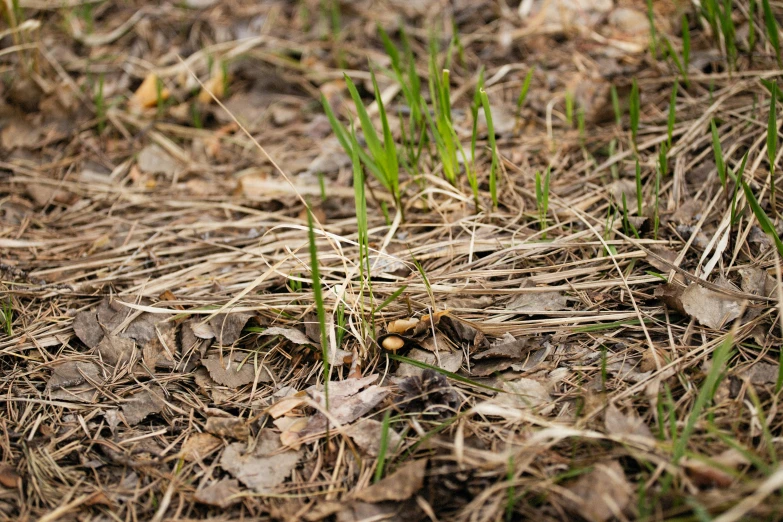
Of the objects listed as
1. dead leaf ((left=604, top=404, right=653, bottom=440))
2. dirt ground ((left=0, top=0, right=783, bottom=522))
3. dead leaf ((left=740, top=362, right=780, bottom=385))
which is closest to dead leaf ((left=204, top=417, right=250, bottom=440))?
dirt ground ((left=0, top=0, right=783, bottom=522))

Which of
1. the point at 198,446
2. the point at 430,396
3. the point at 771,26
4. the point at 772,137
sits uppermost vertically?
the point at 771,26

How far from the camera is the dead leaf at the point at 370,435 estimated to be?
141 cm

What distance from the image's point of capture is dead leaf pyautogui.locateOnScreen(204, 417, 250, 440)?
1.49m

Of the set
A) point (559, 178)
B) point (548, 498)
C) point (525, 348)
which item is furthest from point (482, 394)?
point (559, 178)

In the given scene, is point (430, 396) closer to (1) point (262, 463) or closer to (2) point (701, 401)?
(1) point (262, 463)

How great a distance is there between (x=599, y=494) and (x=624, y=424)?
21cm

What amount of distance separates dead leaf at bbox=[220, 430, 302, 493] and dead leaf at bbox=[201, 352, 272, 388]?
0.20 m

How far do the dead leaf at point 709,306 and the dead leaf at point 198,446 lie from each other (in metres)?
1.23

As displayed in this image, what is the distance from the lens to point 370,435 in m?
1.44

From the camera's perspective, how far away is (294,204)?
2.35 metres

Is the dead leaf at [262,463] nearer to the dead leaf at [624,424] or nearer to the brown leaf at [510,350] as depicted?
the brown leaf at [510,350]

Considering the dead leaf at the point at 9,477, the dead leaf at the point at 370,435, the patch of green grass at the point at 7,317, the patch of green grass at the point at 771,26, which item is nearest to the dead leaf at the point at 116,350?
the patch of green grass at the point at 7,317

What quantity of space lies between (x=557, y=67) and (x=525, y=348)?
1.63m

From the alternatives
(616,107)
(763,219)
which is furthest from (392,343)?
(616,107)
